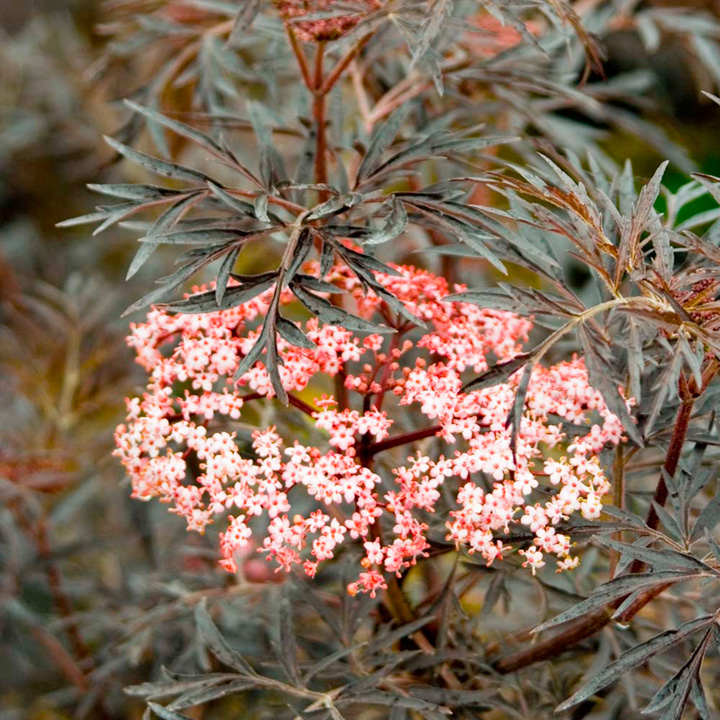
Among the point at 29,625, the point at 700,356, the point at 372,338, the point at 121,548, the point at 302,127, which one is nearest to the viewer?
the point at 700,356

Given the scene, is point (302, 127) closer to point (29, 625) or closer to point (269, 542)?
point (269, 542)

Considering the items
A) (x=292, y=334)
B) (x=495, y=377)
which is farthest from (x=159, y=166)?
(x=495, y=377)

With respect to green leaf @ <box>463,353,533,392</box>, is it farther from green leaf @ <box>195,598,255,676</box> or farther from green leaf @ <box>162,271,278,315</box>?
green leaf @ <box>195,598,255,676</box>

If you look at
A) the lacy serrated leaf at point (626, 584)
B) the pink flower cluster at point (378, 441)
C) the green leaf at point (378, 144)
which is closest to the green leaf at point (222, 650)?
the pink flower cluster at point (378, 441)

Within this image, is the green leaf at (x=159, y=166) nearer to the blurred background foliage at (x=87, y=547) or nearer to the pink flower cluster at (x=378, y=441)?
the pink flower cluster at (x=378, y=441)

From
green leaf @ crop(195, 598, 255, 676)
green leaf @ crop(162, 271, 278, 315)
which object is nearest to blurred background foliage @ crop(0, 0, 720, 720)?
green leaf @ crop(195, 598, 255, 676)

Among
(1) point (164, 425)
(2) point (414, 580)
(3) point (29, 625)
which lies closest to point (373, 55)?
(1) point (164, 425)
